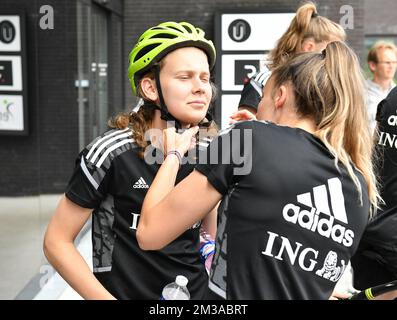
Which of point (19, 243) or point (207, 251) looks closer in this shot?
point (207, 251)

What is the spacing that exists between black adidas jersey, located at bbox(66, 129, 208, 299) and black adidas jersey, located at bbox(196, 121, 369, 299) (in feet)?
1.66

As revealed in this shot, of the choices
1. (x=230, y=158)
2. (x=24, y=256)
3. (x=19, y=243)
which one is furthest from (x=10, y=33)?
(x=230, y=158)

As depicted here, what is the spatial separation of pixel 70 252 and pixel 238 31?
847 cm

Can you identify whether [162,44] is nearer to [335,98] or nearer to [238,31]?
[335,98]

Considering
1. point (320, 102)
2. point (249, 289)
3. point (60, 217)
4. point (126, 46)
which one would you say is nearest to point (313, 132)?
point (320, 102)

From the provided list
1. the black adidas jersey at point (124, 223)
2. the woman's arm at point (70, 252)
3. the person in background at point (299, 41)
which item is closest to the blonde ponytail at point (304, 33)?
the person in background at point (299, 41)

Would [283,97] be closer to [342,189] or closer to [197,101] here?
[342,189]

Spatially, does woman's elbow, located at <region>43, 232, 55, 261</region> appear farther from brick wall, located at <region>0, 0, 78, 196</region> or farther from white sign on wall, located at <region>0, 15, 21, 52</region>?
brick wall, located at <region>0, 0, 78, 196</region>

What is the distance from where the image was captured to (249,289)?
61.3 inches

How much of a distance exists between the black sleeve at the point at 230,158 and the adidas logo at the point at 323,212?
16cm

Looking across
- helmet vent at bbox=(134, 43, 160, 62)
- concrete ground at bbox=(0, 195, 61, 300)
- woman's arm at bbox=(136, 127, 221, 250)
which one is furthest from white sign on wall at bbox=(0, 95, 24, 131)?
woman's arm at bbox=(136, 127, 221, 250)

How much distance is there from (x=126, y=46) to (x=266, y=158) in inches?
374

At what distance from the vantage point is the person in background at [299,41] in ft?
10.5

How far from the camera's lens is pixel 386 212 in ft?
9.73
